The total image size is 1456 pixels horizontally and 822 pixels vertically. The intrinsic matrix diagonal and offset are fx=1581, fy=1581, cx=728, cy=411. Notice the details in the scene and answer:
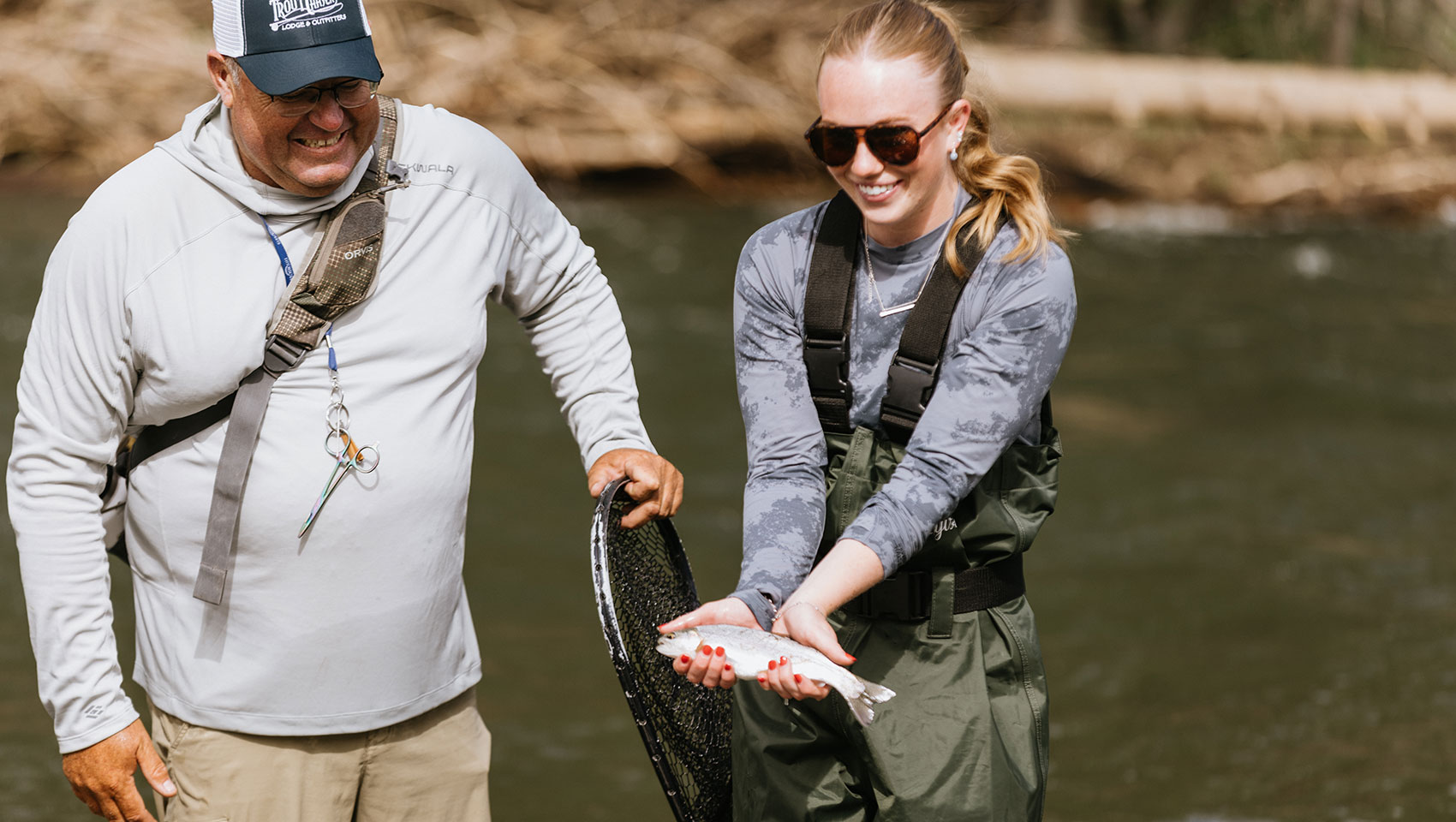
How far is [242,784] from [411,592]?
0.51 m

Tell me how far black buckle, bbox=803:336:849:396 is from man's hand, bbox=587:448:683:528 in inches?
16.7

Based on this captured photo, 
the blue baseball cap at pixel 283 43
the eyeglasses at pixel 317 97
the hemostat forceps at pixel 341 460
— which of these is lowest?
the hemostat forceps at pixel 341 460

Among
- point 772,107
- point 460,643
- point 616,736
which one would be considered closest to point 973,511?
point 460,643

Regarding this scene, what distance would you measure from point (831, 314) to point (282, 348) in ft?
3.58

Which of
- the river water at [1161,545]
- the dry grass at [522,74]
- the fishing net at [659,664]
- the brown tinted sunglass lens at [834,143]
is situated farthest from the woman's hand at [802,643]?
the dry grass at [522,74]

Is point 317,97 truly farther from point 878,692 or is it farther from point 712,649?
point 878,692

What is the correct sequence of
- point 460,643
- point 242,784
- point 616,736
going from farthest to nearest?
point 616,736 < point 460,643 < point 242,784

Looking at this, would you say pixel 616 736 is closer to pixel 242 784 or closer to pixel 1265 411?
pixel 242 784

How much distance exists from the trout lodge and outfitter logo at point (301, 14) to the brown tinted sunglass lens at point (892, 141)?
106 cm

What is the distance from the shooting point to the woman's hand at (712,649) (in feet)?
9.57

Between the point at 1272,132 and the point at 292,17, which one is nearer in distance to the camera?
the point at 292,17

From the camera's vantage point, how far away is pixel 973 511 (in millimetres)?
3184

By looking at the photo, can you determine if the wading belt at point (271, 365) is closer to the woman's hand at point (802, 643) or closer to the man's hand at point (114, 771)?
the man's hand at point (114, 771)

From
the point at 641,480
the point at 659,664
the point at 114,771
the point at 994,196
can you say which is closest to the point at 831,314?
the point at 994,196
